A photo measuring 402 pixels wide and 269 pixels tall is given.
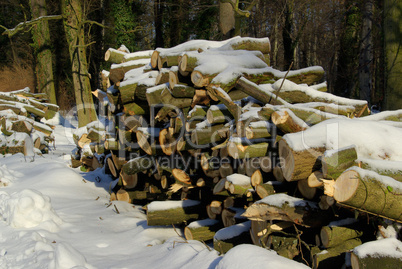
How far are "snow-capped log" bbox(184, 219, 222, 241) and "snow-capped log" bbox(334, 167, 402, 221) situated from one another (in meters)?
2.02

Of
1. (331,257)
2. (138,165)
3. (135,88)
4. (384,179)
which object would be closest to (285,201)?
(331,257)

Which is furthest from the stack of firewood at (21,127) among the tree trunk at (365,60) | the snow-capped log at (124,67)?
the tree trunk at (365,60)

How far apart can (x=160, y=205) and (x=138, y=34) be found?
64.2 feet

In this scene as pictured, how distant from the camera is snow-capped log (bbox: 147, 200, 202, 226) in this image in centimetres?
446

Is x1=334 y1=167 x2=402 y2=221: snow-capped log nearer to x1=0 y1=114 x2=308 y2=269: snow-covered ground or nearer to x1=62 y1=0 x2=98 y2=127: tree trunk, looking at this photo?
x1=0 y1=114 x2=308 y2=269: snow-covered ground

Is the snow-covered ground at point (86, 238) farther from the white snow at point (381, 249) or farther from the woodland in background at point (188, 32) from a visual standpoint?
the woodland in background at point (188, 32)

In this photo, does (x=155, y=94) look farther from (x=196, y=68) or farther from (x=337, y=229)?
(x=337, y=229)

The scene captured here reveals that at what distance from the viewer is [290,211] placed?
3078mm

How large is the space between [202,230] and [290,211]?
56.4 inches

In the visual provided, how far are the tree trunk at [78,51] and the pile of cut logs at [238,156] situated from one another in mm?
7338

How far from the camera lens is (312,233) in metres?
3.31

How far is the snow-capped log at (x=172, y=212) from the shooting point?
4.46m

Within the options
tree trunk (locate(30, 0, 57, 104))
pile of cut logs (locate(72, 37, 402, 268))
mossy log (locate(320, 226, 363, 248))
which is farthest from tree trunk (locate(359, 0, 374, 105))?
tree trunk (locate(30, 0, 57, 104))

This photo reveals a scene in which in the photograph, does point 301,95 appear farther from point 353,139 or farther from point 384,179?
point 384,179
